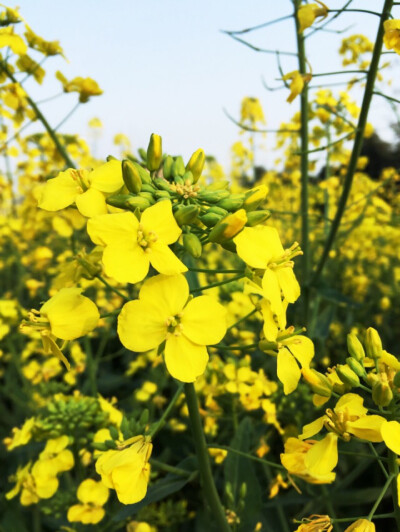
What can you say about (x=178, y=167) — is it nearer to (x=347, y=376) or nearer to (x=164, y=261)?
(x=164, y=261)

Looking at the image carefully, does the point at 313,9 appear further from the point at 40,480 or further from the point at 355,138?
the point at 40,480

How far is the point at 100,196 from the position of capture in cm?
107

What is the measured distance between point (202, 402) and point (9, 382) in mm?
1380

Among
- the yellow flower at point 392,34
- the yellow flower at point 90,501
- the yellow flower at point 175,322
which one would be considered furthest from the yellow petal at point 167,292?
the yellow flower at point 392,34

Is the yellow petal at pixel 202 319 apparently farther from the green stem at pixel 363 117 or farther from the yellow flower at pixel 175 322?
the green stem at pixel 363 117

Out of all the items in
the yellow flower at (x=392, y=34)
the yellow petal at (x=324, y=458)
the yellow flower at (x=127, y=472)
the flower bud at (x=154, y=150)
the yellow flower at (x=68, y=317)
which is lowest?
the yellow flower at (x=127, y=472)

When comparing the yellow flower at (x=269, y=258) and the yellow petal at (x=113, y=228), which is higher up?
the yellow petal at (x=113, y=228)

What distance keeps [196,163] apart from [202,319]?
45cm

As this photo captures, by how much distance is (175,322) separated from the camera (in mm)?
944

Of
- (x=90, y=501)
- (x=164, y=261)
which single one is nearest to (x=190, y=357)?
(x=164, y=261)

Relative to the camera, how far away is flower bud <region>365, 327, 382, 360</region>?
3.31ft

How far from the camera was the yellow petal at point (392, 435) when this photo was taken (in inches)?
30.5

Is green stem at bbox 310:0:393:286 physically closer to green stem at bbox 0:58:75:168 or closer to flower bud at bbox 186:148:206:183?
flower bud at bbox 186:148:206:183

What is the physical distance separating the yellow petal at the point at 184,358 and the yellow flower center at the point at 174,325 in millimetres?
10
